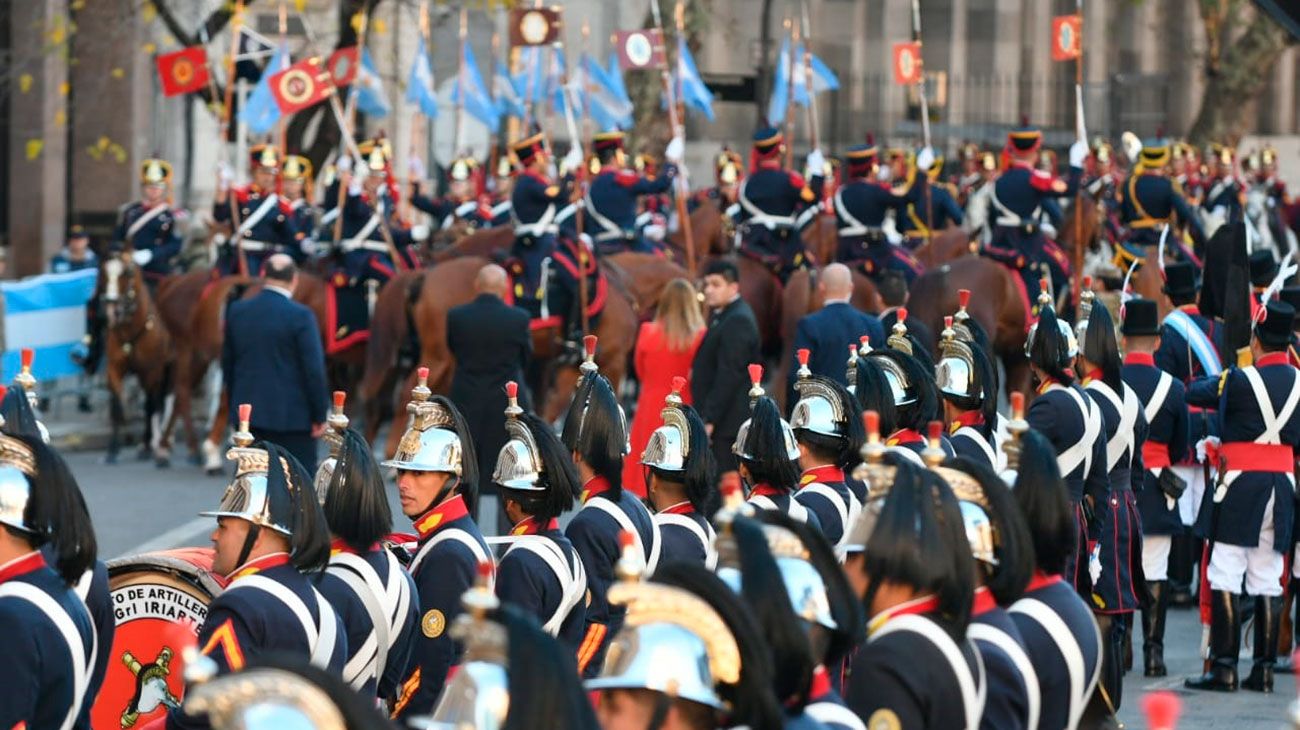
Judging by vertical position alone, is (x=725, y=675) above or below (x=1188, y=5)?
below

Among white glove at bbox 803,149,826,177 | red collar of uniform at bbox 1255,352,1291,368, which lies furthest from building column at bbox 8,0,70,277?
red collar of uniform at bbox 1255,352,1291,368

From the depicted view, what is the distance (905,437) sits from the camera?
887 centimetres

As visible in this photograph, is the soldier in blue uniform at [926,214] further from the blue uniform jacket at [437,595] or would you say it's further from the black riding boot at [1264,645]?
the blue uniform jacket at [437,595]

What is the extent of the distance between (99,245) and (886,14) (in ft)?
58.1

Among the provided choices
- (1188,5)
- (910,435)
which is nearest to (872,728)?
(910,435)

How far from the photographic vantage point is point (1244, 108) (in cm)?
3512

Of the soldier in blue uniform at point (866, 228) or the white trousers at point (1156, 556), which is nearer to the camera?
the white trousers at point (1156, 556)

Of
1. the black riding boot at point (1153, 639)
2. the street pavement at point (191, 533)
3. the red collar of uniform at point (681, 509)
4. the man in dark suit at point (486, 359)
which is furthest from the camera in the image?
the man in dark suit at point (486, 359)

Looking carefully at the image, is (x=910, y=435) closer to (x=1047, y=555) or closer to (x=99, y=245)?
(x=1047, y=555)

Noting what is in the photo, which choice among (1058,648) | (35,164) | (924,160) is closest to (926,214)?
(924,160)

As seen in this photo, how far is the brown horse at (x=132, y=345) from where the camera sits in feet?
61.0

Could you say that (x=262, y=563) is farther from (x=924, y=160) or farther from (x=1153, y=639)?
(x=924, y=160)

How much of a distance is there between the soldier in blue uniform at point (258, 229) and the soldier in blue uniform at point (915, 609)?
14313 mm

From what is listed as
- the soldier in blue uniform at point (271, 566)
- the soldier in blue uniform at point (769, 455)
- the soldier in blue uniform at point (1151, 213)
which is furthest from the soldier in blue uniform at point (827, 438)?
the soldier in blue uniform at point (1151, 213)
